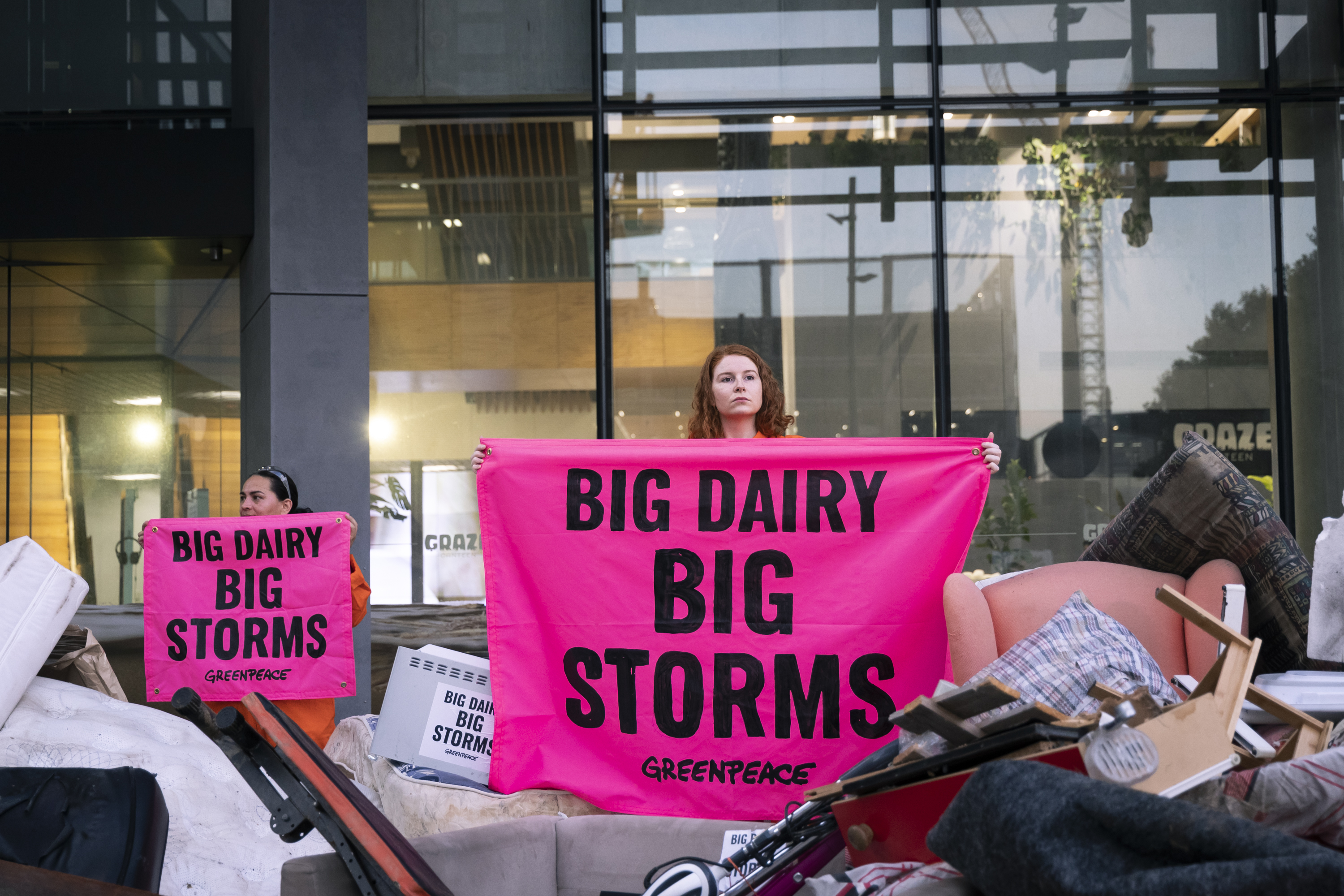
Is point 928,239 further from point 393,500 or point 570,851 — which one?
point 570,851

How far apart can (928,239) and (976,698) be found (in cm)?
581

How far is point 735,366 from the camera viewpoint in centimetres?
375

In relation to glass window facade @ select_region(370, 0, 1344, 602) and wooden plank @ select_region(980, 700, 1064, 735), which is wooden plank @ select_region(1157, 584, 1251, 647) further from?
glass window facade @ select_region(370, 0, 1344, 602)

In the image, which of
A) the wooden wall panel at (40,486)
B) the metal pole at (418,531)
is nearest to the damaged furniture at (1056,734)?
the metal pole at (418,531)

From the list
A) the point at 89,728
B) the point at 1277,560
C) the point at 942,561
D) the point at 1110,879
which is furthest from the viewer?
the point at 89,728

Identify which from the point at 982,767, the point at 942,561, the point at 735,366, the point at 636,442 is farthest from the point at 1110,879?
the point at 735,366

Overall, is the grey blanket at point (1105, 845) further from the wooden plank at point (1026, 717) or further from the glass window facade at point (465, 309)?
the glass window facade at point (465, 309)

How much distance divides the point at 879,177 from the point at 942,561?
471cm

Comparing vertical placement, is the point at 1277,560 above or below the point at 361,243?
below

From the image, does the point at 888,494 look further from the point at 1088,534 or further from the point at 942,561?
the point at 1088,534

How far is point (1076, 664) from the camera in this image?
233 centimetres

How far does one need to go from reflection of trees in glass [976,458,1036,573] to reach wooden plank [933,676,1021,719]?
523cm

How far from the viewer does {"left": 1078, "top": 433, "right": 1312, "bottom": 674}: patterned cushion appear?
2.78m

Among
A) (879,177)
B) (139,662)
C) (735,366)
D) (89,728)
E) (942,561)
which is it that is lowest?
(139,662)
